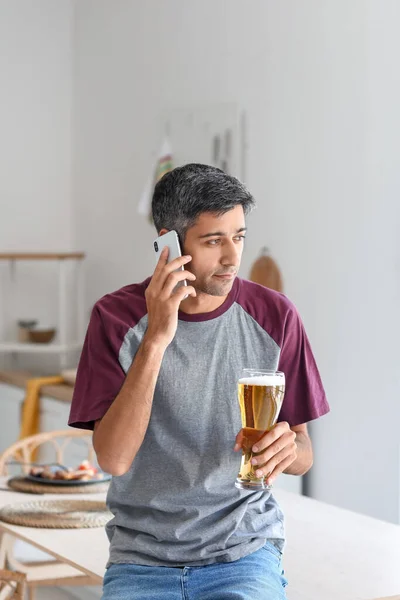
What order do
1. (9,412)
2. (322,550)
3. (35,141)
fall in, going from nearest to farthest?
(322,550)
(9,412)
(35,141)

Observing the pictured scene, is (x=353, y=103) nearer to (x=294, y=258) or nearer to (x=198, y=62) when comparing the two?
(x=294, y=258)

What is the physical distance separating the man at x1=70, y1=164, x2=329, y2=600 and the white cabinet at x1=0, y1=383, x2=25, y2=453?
2.80 meters

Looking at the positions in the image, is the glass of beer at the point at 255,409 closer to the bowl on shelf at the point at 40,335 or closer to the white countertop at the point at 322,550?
Result: the white countertop at the point at 322,550

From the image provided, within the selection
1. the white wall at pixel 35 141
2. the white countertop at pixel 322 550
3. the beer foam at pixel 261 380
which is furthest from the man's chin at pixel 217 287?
the white wall at pixel 35 141

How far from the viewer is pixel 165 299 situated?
1.78 m

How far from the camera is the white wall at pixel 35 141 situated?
16.7 ft

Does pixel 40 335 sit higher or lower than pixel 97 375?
lower

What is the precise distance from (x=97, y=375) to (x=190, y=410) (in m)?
0.19

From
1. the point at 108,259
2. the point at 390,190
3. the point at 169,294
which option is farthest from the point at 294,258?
the point at 169,294

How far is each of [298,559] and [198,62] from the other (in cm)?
270

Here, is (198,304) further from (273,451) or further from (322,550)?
(322,550)

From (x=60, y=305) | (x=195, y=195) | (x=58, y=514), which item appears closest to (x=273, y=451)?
(x=195, y=195)

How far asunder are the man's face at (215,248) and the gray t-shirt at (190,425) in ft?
0.30

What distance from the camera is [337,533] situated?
92.6 inches
